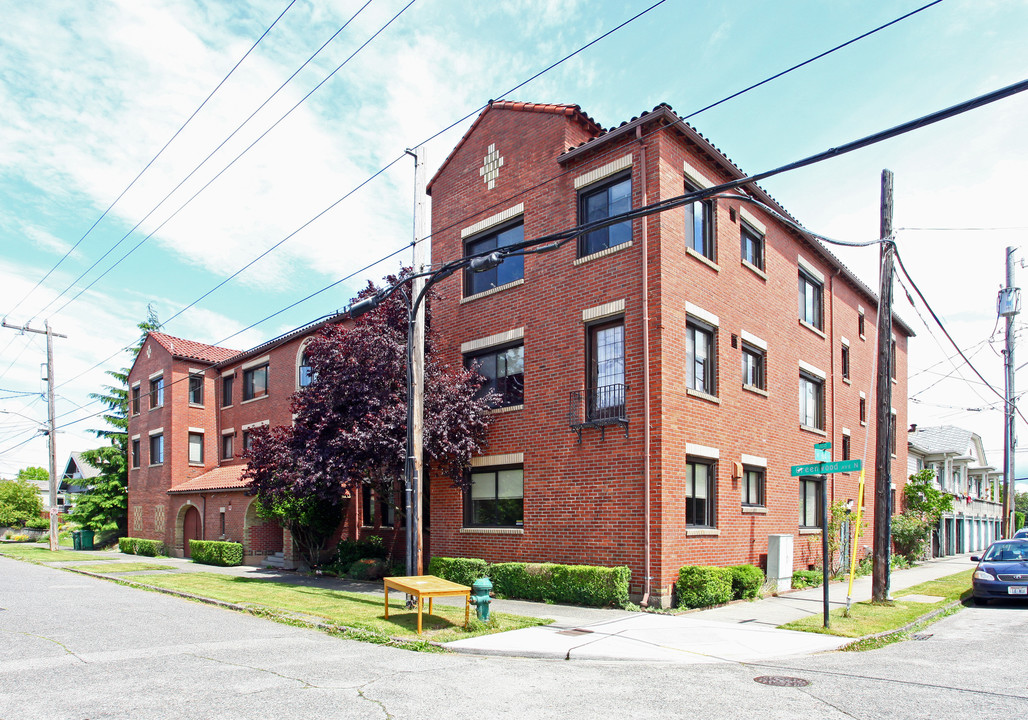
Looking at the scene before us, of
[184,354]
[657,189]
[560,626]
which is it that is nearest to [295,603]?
[560,626]

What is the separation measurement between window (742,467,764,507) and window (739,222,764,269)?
17.1 feet

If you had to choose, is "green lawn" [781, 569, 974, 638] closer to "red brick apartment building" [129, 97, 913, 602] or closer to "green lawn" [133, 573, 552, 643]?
"red brick apartment building" [129, 97, 913, 602]

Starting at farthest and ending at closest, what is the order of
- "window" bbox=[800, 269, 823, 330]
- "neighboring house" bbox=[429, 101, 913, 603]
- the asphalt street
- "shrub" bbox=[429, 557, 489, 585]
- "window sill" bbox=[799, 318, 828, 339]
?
1. "window" bbox=[800, 269, 823, 330]
2. "window sill" bbox=[799, 318, 828, 339]
3. "shrub" bbox=[429, 557, 489, 585]
4. "neighboring house" bbox=[429, 101, 913, 603]
5. the asphalt street

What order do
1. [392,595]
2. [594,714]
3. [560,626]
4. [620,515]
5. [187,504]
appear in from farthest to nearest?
[187,504]
[392,595]
[620,515]
[560,626]
[594,714]

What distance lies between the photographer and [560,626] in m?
12.1

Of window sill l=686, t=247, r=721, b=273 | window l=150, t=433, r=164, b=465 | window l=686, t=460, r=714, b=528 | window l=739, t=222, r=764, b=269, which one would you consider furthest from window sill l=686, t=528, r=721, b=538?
window l=150, t=433, r=164, b=465

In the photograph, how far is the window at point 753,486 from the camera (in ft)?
57.6

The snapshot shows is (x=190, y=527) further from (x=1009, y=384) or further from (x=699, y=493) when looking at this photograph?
(x=1009, y=384)

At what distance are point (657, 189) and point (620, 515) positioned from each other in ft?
21.6

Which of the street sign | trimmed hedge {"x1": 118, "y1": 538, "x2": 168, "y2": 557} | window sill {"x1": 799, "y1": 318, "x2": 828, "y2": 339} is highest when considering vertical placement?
window sill {"x1": 799, "y1": 318, "x2": 828, "y2": 339}

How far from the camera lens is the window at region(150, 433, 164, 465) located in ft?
116

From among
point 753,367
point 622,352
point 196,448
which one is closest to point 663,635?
point 622,352

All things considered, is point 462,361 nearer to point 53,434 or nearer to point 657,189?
A: point 657,189

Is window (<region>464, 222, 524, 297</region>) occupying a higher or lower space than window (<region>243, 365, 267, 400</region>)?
higher
